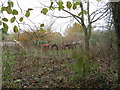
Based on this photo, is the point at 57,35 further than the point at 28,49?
No

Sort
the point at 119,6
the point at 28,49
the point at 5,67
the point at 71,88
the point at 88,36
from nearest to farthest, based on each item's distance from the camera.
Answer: the point at 119,6 → the point at 71,88 → the point at 5,67 → the point at 88,36 → the point at 28,49

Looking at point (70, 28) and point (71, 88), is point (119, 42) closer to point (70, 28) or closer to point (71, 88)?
point (71, 88)

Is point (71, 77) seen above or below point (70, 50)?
below

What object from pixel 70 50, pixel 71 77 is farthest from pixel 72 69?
pixel 70 50

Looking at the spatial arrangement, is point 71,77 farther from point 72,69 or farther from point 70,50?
point 70,50

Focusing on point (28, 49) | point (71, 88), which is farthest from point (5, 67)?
Result: point (71, 88)

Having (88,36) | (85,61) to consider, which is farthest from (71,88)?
(88,36)

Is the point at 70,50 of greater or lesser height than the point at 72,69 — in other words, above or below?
above

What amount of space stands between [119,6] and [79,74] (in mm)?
786

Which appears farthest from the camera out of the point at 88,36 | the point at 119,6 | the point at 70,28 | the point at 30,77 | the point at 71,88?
the point at 88,36

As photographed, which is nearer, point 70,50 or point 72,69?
point 72,69

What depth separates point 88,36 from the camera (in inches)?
90.5

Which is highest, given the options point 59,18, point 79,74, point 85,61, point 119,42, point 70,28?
point 59,18

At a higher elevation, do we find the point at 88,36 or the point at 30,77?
the point at 88,36
